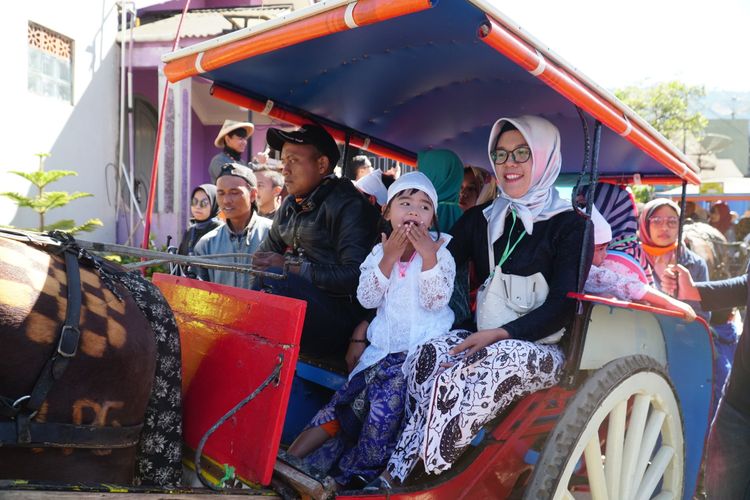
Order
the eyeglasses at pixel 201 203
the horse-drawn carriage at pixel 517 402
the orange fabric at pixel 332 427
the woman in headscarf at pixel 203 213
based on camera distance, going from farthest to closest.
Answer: the eyeglasses at pixel 201 203 < the woman in headscarf at pixel 203 213 < the orange fabric at pixel 332 427 < the horse-drawn carriage at pixel 517 402

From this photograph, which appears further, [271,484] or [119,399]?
[271,484]

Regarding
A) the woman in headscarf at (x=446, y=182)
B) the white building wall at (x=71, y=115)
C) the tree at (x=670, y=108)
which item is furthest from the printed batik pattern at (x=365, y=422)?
the tree at (x=670, y=108)

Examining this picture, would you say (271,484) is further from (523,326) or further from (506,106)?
(506,106)

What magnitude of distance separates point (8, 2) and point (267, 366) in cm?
735

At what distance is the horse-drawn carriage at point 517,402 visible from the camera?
2.16 meters

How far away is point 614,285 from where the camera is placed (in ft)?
10.0

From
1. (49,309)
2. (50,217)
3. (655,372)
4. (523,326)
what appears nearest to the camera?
(49,309)

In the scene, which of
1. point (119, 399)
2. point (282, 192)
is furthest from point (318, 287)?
point (282, 192)

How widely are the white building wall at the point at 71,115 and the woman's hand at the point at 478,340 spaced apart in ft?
22.9

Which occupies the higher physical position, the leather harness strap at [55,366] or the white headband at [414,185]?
the white headband at [414,185]

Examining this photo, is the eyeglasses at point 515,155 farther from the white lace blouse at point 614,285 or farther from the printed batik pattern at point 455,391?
the printed batik pattern at point 455,391

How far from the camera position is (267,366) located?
2139 millimetres

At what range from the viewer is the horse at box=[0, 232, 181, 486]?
173 cm

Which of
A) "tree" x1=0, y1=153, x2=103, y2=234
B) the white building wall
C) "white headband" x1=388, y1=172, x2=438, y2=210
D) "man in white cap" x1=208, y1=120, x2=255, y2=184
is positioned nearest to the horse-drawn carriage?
"white headband" x1=388, y1=172, x2=438, y2=210
